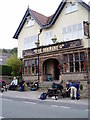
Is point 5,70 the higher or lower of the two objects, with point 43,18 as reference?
lower

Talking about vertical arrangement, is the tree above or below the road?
above

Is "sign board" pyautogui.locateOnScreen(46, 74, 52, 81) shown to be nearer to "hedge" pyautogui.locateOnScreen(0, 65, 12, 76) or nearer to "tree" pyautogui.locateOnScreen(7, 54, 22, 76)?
"tree" pyautogui.locateOnScreen(7, 54, 22, 76)

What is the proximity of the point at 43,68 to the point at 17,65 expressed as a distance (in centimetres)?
672

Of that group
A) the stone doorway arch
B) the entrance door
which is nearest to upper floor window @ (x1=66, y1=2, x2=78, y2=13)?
the stone doorway arch

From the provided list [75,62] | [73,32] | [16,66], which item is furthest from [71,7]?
[16,66]

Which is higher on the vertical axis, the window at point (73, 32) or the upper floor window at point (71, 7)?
the upper floor window at point (71, 7)

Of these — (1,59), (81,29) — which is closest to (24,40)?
(81,29)

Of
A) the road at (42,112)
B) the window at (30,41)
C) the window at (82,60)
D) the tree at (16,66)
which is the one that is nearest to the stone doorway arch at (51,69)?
the window at (30,41)

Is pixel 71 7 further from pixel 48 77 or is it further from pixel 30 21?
pixel 48 77

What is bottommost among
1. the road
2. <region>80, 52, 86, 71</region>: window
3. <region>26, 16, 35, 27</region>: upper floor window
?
the road

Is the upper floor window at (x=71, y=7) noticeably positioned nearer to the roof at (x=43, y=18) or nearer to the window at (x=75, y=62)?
the roof at (x=43, y=18)

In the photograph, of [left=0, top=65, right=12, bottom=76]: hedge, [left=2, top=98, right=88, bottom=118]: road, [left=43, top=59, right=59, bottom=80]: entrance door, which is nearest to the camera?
[left=2, top=98, right=88, bottom=118]: road

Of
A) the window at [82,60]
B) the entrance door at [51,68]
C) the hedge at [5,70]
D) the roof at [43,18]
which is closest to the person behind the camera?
the window at [82,60]

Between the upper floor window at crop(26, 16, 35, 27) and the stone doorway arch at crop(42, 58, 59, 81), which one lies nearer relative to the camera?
the stone doorway arch at crop(42, 58, 59, 81)
